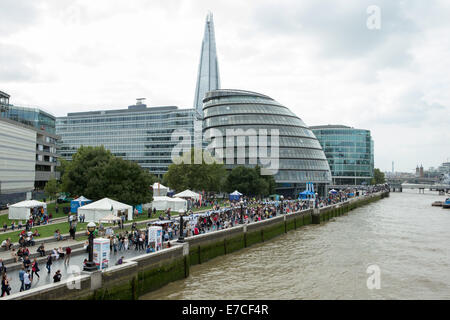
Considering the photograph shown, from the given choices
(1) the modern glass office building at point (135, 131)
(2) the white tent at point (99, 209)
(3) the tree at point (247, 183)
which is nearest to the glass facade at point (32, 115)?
(3) the tree at point (247, 183)

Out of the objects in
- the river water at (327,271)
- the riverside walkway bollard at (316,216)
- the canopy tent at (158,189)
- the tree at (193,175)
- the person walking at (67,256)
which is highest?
the tree at (193,175)

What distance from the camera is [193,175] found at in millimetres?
62531

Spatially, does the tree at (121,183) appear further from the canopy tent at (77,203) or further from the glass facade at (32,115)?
the glass facade at (32,115)

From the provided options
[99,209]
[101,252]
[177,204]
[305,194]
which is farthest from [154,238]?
[305,194]

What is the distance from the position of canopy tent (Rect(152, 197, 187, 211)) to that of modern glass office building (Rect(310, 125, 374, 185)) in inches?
4921

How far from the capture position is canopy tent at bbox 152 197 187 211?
1672 inches

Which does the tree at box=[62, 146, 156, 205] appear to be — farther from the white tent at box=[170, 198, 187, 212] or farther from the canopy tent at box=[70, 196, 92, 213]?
the white tent at box=[170, 198, 187, 212]

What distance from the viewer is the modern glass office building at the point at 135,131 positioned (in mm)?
136500

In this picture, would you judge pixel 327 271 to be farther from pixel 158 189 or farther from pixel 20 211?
pixel 158 189

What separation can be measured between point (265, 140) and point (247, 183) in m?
18.1

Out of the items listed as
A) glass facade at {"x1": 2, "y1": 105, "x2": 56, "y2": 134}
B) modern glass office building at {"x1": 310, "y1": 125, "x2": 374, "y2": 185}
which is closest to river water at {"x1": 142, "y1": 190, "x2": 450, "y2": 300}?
glass facade at {"x1": 2, "y1": 105, "x2": 56, "y2": 134}

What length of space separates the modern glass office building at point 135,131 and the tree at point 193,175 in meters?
69.5

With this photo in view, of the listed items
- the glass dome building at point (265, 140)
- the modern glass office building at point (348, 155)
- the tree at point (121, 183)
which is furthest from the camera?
the modern glass office building at point (348, 155)
